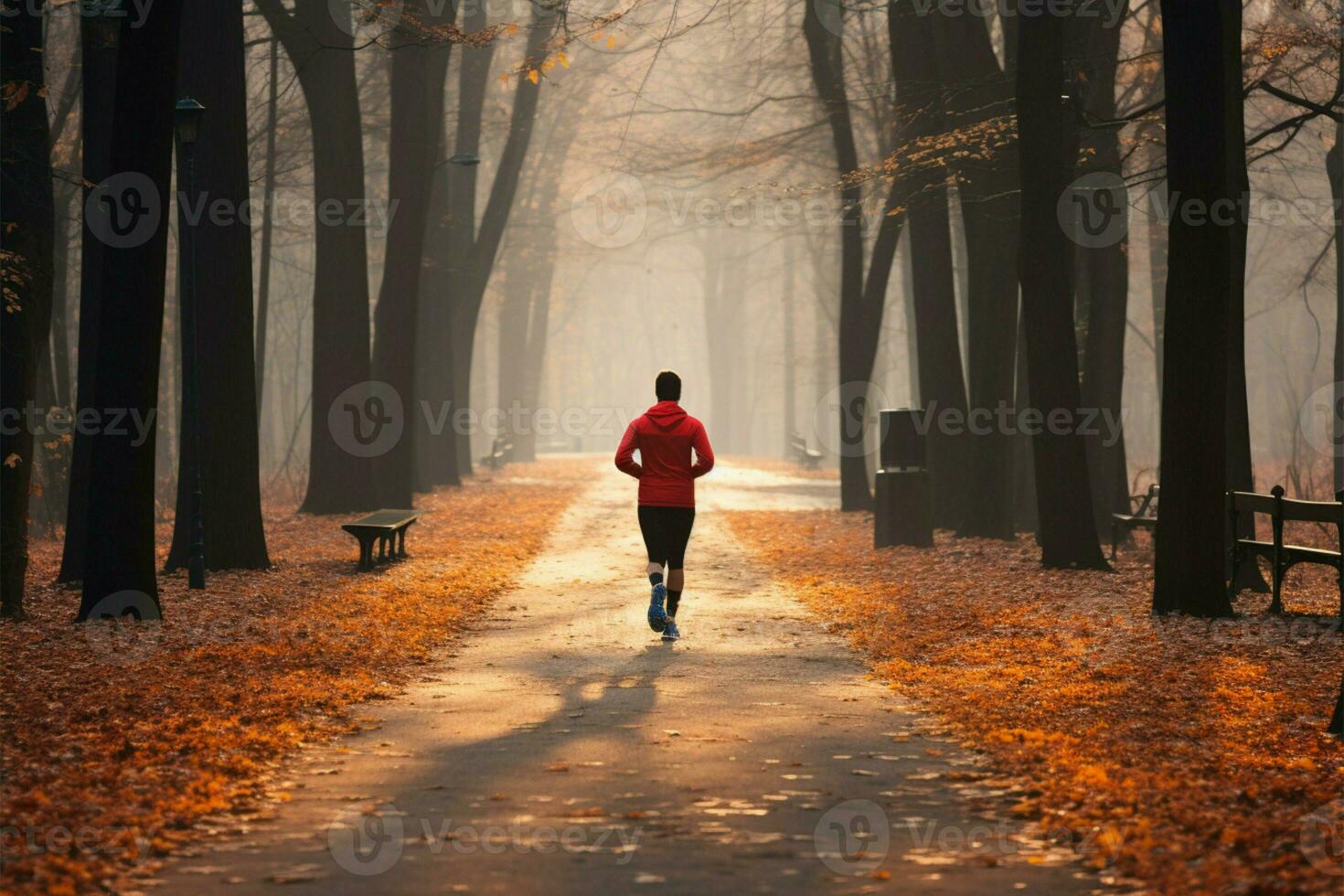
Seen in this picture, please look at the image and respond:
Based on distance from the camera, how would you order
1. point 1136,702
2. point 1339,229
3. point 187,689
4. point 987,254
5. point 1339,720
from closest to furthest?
1. point 1339,720
2. point 1136,702
3. point 187,689
4. point 987,254
5. point 1339,229

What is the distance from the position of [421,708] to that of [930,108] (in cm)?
1395

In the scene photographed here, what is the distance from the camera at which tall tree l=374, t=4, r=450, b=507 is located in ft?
86.3

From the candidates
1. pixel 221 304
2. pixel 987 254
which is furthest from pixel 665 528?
pixel 987 254

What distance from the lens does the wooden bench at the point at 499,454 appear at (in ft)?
160

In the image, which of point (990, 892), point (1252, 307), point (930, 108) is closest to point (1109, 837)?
point (990, 892)

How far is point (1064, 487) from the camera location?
16156mm

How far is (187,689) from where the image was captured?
8.96m

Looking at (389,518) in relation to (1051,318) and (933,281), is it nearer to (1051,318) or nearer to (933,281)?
(1051,318)

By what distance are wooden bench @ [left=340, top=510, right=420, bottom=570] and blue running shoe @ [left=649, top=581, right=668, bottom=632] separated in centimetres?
540

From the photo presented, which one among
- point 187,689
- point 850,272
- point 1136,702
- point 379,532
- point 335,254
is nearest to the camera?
point 1136,702

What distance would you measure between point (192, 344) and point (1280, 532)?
10.2 metres

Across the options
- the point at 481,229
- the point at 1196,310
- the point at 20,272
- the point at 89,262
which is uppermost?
the point at 481,229

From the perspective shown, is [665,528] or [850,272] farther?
[850,272]

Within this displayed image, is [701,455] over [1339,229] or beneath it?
beneath
